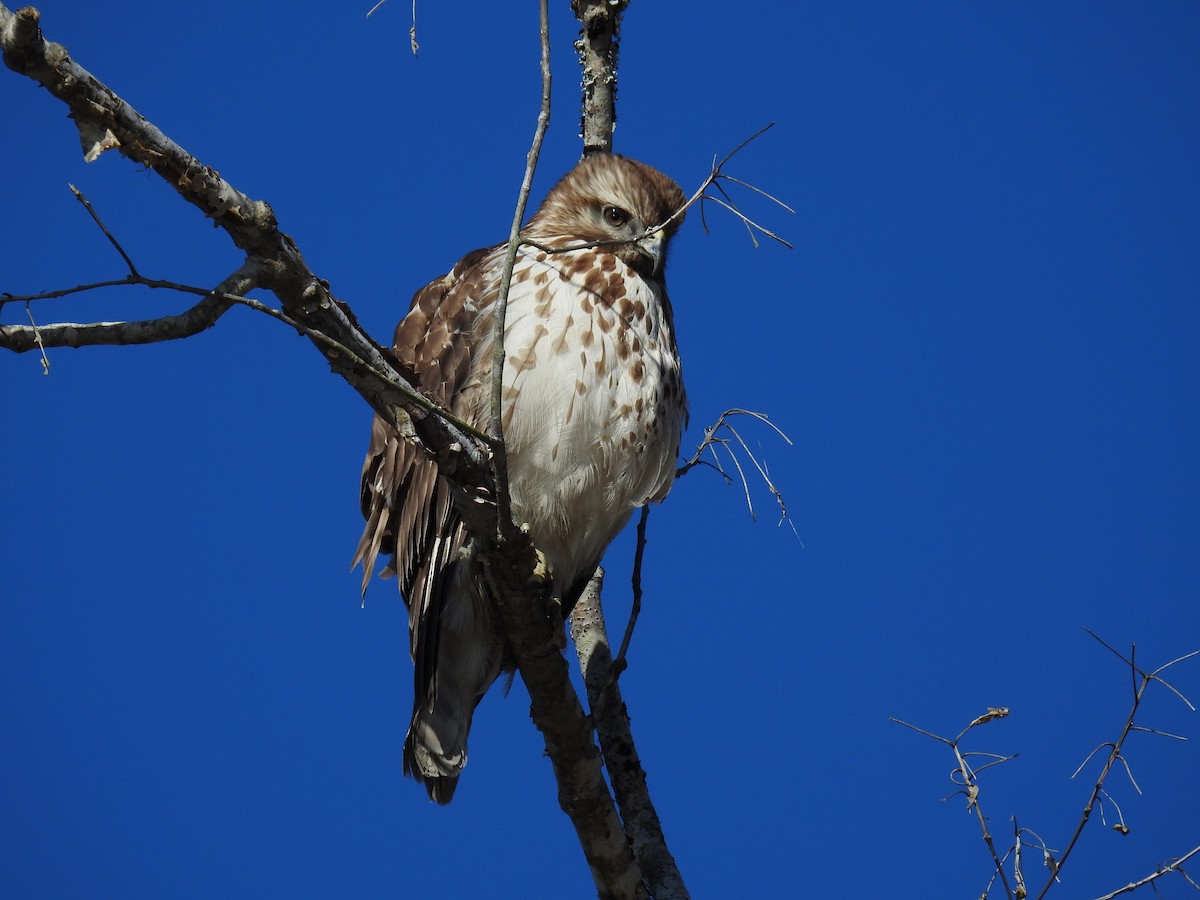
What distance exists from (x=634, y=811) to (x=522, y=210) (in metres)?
2.17

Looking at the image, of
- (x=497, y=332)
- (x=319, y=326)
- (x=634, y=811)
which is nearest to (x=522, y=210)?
(x=497, y=332)

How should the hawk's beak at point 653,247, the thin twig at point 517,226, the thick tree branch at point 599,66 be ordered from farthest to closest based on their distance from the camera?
the thick tree branch at point 599,66
the hawk's beak at point 653,247
the thin twig at point 517,226

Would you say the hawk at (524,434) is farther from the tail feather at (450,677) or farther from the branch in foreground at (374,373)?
the branch in foreground at (374,373)

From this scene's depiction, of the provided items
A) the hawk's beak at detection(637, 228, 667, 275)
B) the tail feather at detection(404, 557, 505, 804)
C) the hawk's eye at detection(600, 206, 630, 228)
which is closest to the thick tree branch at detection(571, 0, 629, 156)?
the hawk's eye at detection(600, 206, 630, 228)

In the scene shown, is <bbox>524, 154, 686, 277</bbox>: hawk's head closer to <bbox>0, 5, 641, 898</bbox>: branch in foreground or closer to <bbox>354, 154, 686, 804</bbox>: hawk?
<bbox>354, 154, 686, 804</bbox>: hawk

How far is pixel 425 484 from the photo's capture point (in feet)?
11.9

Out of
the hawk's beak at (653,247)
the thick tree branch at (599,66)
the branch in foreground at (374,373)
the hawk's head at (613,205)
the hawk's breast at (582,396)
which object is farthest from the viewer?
the thick tree branch at (599,66)

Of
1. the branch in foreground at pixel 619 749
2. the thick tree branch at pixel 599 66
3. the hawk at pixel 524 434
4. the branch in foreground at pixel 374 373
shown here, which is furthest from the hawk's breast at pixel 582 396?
the thick tree branch at pixel 599 66

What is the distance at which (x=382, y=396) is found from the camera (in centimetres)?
256

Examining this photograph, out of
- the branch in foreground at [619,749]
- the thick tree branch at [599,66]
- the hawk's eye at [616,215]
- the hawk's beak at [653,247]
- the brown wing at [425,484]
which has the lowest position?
the branch in foreground at [619,749]

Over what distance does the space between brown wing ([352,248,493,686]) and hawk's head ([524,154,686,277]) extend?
14.4 inches

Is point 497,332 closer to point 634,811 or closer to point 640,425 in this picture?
point 640,425

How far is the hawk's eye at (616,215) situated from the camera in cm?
411

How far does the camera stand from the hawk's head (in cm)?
410
